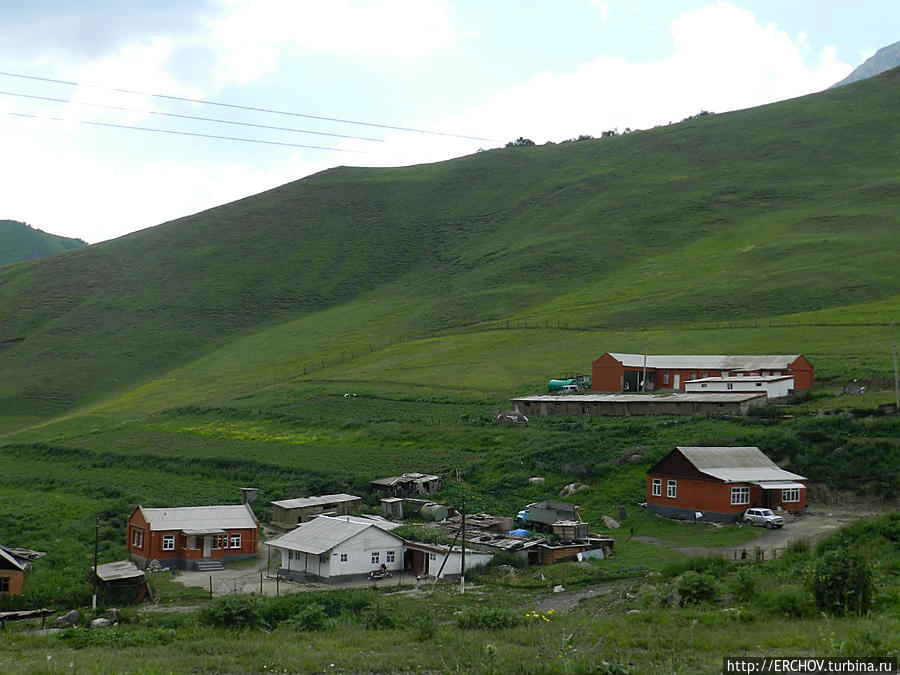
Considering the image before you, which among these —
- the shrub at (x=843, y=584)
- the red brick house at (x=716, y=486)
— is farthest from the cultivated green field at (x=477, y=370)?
the red brick house at (x=716, y=486)

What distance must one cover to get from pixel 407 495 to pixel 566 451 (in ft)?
33.9

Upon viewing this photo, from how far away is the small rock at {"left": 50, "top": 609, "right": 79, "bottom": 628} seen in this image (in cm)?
3037

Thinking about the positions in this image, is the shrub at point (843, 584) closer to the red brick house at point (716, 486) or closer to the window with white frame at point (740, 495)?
the red brick house at point (716, 486)

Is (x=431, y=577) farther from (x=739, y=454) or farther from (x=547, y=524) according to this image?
(x=739, y=454)

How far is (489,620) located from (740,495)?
27.5 m

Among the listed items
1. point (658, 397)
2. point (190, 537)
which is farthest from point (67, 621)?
point (658, 397)

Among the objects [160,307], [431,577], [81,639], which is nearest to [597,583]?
[431,577]

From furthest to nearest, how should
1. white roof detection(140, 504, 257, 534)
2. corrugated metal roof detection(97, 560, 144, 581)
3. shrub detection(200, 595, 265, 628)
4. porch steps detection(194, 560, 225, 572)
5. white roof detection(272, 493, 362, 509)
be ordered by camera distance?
1. white roof detection(272, 493, 362, 509)
2. white roof detection(140, 504, 257, 534)
3. porch steps detection(194, 560, 225, 572)
4. corrugated metal roof detection(97, 560, 144, 581)
5. shrub detection(200, 595, 265, 628)

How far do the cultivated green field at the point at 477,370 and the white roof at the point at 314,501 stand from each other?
101 inches

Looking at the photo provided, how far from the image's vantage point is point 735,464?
48031 millimetres

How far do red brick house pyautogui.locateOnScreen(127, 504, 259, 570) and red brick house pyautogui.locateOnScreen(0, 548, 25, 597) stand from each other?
324 inches

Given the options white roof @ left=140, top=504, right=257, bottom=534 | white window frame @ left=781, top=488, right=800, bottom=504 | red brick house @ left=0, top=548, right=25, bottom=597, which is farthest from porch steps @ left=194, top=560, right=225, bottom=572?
white window frame @ left=781, top=488, right=800, bottom=504

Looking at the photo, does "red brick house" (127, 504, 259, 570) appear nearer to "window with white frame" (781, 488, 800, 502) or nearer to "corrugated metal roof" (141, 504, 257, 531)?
"corrugated metal roof" (141, 504, 257, 531)

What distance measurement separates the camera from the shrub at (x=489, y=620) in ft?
72.9
